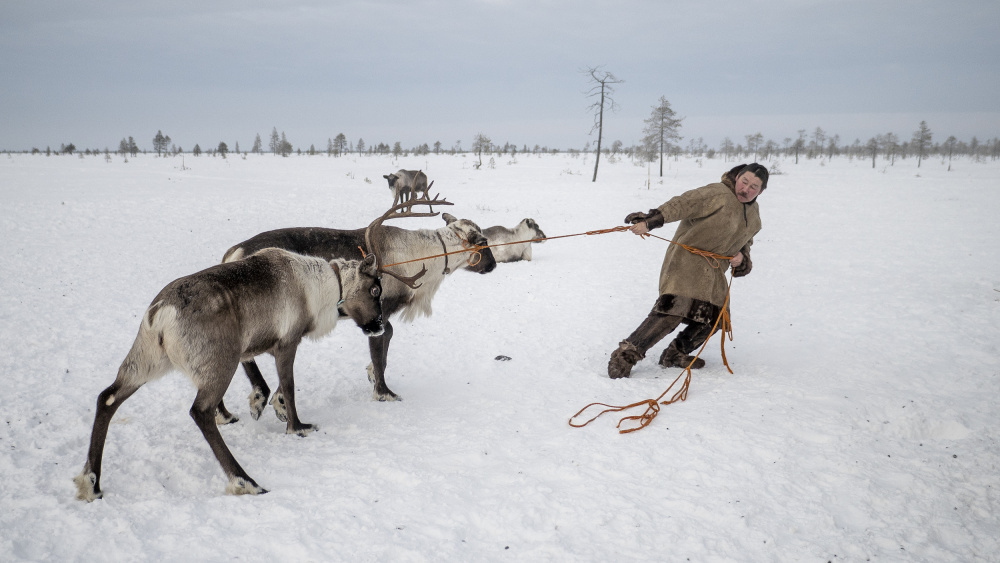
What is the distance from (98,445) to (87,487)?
0.24 meters

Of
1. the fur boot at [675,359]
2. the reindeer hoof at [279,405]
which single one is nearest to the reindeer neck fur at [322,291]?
the reindeer hoof at [279,405]

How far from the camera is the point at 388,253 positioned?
5648mm

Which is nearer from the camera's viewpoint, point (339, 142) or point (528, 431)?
point (528, 431)

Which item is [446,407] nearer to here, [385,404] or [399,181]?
[385,404]

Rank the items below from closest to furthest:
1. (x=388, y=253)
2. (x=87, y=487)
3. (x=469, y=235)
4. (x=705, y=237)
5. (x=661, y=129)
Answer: (x=87, y=487) → (x=705, y=237) → (x=388, y=253) → (x=469, y=235) → (x=661, y=129)

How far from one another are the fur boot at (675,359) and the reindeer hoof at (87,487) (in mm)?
4924

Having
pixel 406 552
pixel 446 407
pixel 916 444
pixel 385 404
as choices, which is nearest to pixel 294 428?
pixel 385 404

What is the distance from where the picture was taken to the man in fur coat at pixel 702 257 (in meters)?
5.12

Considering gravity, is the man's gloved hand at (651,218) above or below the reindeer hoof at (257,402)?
above

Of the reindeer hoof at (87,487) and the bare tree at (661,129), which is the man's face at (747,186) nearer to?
the reindeer hoof at (87,487)

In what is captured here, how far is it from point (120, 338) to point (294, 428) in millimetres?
3239

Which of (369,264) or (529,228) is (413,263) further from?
(529,228)

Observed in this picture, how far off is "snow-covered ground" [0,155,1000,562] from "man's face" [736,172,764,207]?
1717 mm

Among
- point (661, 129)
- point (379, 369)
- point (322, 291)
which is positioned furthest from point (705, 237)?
point (661, 129)
